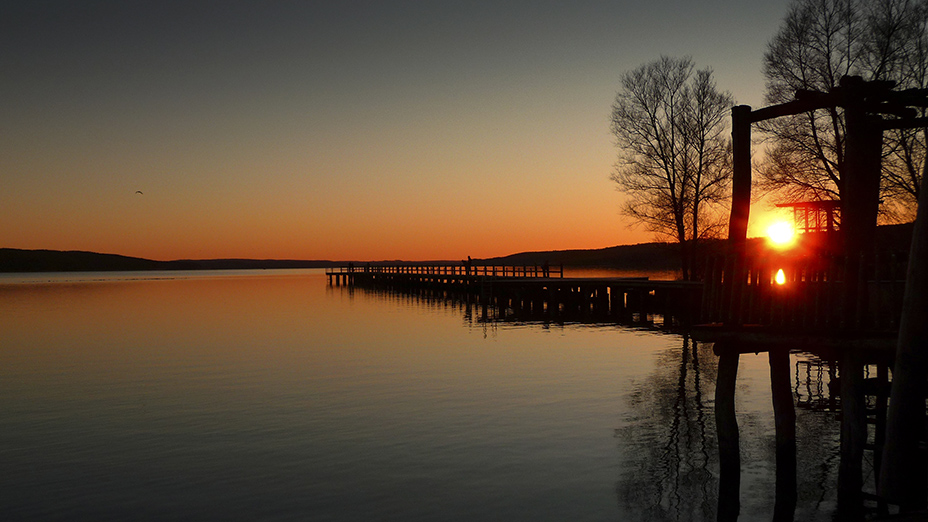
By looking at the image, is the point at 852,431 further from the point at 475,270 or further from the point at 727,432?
the point at 475,270

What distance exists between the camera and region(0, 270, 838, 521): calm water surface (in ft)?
34.1

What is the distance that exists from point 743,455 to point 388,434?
6622 mm

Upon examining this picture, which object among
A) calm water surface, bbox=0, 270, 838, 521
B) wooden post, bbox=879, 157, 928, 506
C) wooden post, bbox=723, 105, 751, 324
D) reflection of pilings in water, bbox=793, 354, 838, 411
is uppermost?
wooden post, bbox=723, 105, 751, 324

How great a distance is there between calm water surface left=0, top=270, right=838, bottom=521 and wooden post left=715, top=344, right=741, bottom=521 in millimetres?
198

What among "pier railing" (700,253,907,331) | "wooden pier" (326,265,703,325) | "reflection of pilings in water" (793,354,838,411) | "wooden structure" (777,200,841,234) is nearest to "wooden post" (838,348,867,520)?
"pier railing" (700,253,907,331)

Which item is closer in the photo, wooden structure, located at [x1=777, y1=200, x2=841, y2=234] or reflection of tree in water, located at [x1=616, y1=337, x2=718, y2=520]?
reflection of tree in water, located at [x1=616, y1=337, x2=718, y2=520]

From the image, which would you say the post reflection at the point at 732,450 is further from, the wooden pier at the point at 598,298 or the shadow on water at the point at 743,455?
the wooden pier at the point at 598,298

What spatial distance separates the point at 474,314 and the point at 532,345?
17717 millimetres

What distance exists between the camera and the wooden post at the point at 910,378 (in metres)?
7.23

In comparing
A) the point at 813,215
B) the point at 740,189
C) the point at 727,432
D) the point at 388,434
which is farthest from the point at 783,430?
the point at 813,215

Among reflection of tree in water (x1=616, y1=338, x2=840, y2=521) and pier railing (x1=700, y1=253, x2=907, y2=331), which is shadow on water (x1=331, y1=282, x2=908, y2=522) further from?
pier railing (x1=700, y1=253, x2=907, y2=331)

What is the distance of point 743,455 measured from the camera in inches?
491

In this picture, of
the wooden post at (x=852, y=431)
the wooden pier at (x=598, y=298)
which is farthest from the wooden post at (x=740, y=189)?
the wooden pier at (x=598, y=298)

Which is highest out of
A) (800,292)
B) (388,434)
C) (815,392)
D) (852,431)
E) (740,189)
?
(740,189)
